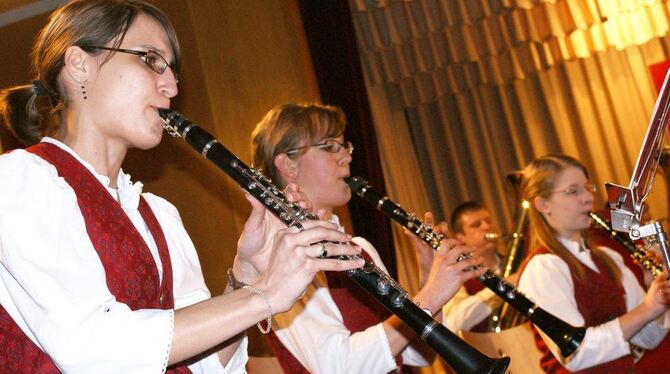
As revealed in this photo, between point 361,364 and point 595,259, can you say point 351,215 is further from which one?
point 361,364

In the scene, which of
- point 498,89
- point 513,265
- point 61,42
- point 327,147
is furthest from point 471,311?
point 61,42

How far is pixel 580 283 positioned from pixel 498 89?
11.9ft

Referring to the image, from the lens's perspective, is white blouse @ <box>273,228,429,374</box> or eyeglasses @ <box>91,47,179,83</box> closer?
eyeglasses @ <box>91,47,179,83</box>

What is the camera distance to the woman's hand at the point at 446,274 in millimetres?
2654

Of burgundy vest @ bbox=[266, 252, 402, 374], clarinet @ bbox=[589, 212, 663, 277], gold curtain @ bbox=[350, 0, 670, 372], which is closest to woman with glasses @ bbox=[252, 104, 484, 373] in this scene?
burgundy vest @ bbox=[266, 252, 402, 374]

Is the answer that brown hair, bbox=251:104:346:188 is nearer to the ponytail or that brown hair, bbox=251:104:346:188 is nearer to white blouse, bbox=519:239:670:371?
the ponytail

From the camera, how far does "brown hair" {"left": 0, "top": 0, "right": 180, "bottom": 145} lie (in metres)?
1.83

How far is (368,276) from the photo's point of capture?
6.63ft

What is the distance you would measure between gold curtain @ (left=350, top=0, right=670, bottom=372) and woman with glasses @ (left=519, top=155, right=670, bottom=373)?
206 cm

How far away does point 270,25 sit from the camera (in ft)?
15.4

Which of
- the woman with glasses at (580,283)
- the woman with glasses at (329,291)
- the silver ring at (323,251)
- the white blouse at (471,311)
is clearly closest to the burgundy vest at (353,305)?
the woman with glasses at (329,291)

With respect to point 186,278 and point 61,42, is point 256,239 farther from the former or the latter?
point 61,42

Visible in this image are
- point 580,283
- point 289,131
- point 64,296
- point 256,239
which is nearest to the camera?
point 64,296

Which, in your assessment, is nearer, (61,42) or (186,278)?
(61,42)
